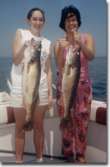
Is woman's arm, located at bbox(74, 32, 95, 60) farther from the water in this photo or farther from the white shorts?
the white shorts

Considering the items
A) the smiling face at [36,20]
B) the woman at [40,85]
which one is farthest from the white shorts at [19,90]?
the smiling face at [36,20]

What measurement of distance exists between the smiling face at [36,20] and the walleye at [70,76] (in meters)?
0.18

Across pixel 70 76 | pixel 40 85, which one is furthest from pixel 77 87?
pixel 40 85

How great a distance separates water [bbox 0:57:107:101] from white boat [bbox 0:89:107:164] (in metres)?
0.05

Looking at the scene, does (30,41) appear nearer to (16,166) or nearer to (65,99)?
(65,99)

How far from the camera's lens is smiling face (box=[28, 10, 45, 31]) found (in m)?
1.67

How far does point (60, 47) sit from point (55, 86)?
184mm

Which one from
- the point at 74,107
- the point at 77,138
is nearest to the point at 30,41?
the point at 74,107

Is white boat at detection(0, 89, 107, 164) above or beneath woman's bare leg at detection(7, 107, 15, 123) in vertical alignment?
beneath

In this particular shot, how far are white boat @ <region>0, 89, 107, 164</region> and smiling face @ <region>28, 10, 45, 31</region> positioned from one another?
1.25 ft

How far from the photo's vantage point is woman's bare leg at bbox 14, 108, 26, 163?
5.51 feet

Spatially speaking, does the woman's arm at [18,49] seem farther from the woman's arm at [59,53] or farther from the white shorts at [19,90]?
the woman's arm at [59,53]

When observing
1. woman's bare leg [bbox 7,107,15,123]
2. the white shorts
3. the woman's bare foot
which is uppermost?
the white shorts

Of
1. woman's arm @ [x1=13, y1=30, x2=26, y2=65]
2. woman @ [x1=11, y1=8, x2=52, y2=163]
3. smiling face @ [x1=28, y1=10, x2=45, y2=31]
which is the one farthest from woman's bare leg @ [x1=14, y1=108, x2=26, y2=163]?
smiling face @ [x1=28, y1=10, x2=45, y2=31]
